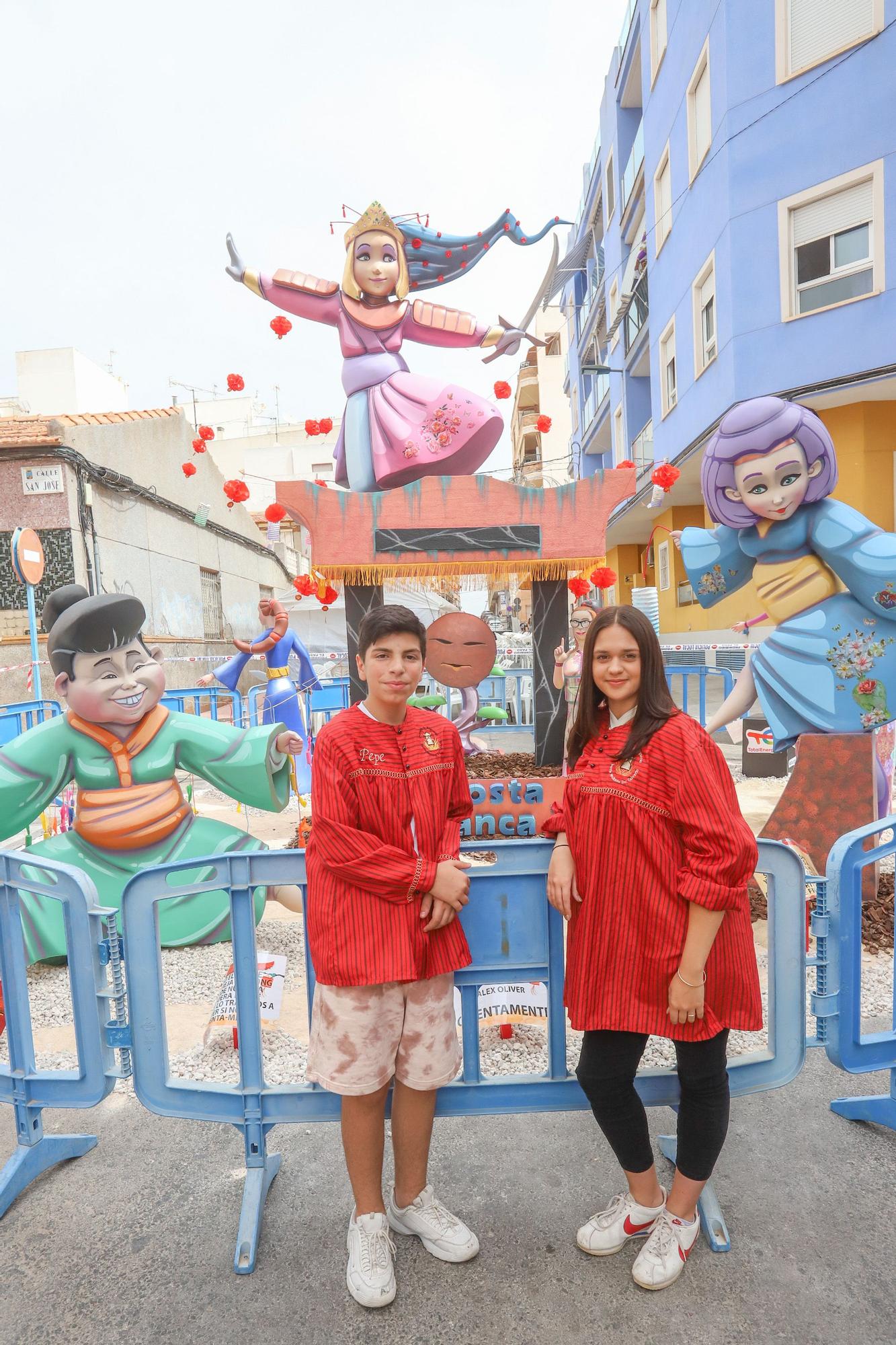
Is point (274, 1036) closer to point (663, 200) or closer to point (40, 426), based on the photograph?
point (40, 426)

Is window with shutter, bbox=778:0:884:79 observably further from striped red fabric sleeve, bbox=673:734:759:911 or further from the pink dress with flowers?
striped red fabric sleeve, bbox=673:734:759:911

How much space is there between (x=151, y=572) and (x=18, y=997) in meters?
10.9

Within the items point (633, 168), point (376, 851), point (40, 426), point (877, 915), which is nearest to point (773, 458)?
point (877, 915)

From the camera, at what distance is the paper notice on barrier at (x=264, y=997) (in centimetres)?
274

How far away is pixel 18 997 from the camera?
2.02 metres

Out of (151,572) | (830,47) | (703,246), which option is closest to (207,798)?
(151,572)

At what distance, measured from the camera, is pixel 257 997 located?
198 centimetres

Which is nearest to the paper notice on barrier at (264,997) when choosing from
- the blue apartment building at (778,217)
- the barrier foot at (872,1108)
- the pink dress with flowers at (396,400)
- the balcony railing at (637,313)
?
the barrier foot at (872,1108)

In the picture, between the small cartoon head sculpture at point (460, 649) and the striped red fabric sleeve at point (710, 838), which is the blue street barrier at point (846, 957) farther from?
the small cartoon head sculpture at point (460, 649)

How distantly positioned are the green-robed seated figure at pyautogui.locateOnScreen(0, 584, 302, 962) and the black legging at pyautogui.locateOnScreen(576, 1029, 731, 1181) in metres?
2.16

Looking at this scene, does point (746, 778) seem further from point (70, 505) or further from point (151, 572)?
point (151, 572)

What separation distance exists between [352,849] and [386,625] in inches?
21.1

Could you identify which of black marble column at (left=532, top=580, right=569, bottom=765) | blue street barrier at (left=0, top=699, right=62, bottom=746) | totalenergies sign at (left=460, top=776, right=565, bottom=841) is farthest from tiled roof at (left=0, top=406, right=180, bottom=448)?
totalenergies sign at (left=460, top=776, right=565, bottom=841)

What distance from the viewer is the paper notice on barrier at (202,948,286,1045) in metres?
2.74
